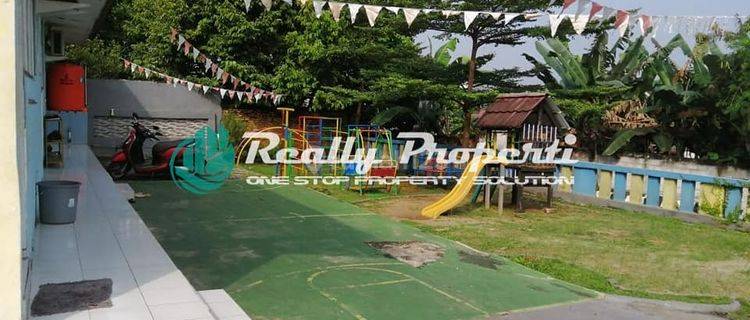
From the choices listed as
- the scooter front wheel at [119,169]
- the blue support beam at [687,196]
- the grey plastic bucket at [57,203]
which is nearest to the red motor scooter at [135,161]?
the scooter front wheel at [119,169]

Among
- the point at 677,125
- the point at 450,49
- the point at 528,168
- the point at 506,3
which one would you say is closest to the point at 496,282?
the point at 528,168

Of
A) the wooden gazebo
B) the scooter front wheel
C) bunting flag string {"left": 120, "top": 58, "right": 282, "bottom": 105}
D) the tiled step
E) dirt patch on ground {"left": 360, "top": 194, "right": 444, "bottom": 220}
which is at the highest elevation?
bunting flag string {"left": 120, "top": 58, "right": 282, "bottom": 105}

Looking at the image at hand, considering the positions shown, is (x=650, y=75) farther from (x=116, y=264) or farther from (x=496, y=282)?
(x=116, y=264)

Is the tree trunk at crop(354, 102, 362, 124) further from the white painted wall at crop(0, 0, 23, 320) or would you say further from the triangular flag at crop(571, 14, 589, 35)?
the white painted wall at crop(0, 0, 23, 320)

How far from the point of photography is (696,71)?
1092 cm

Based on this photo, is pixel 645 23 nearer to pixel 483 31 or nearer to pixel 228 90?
pixel 483 31

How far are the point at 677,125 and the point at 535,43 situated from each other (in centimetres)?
350

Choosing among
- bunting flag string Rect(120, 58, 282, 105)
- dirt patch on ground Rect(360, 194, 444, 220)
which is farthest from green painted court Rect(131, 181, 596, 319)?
bunting flag string Rect(120, 58, 282, 105)

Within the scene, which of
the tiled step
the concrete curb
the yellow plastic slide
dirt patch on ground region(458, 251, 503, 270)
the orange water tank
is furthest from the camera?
the orange water tank

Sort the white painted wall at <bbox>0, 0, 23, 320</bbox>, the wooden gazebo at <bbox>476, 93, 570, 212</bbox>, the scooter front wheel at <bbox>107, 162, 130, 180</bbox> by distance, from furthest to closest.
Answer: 1. the scooter front wheel at <bbox>107, 162, 130, 180</bbox>
2. the wooden gazebo at <bbox>476, 93, 570, 212</bbox>
3. the white painted wall at <bbox>0, 0, 23, 320</bbox>

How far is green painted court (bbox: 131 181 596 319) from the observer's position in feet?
14.6

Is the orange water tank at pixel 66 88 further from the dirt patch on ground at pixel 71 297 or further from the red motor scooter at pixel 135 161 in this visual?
the dirt patch on ground at pixel 71 297

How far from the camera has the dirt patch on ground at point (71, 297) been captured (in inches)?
127

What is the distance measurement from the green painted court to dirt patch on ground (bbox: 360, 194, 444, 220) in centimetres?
56
